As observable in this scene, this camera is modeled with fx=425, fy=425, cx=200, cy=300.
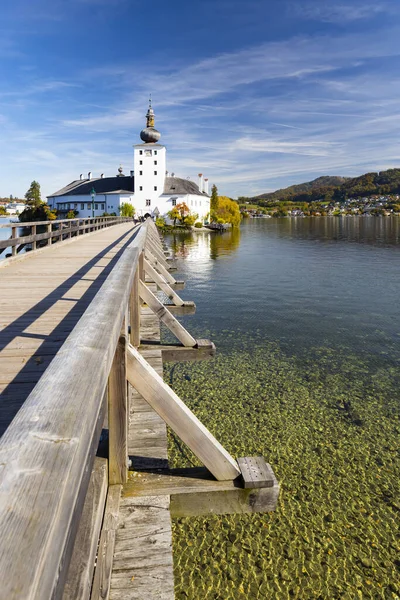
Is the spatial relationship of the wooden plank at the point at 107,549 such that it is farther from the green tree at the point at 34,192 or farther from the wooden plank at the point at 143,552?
the green tree at the point at 34,192

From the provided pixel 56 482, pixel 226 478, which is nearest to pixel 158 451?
pixel 226 478

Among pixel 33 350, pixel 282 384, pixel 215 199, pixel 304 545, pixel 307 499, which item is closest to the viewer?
pixel 33 350

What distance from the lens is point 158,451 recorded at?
3.91m

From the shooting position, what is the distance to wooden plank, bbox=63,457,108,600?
1.87 meters

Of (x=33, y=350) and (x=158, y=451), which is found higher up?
(x=33, y=350)

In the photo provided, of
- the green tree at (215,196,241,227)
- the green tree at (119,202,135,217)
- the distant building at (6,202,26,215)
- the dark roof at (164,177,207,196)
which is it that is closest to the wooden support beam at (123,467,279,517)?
the green tree at (119,202,135,217)

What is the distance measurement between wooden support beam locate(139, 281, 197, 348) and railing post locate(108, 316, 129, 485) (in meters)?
4.60

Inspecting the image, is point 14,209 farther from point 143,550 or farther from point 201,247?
point 143,550

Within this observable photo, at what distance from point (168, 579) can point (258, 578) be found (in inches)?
68.4

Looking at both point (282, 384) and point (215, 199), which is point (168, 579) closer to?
point (282, 384)

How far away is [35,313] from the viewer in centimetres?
520

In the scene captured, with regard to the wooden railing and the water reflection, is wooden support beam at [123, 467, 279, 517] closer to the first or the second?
the wooden railing

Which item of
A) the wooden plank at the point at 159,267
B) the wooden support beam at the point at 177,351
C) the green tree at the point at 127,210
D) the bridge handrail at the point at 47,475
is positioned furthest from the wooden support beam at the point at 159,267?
the green tree at the point at 127,210

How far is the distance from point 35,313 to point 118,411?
2793mm
